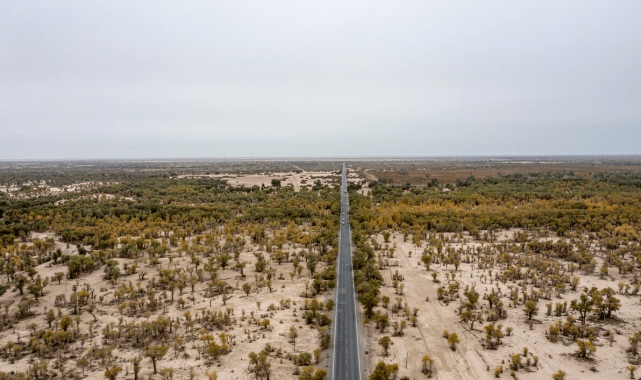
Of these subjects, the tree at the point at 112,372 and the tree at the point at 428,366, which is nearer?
the tree at the point at 112,372

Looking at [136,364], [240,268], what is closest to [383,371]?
[136,364]

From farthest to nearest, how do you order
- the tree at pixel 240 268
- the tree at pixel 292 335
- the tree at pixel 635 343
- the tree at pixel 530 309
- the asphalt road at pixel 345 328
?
the tree at pixel 240 268
the tree at pixel 530 309
the tree at pixel 292 335
the tree at pixel 635 343
the asphalt road at pixel 345 328

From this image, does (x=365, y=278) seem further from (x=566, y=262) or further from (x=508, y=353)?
(x=566, y=262)

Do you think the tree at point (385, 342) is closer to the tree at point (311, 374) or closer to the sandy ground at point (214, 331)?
the sandy ground at point (214, 331)

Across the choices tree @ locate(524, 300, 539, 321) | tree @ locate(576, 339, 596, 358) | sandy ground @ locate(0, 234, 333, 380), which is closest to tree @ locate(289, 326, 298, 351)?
sandy ground @ locate(0, 234, 333, 380)

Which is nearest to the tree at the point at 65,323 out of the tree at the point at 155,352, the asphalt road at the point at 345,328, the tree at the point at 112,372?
the tree at the point at 112,372

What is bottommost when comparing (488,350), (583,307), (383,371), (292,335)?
(488,350)

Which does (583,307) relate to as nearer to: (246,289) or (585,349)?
(585,349)
